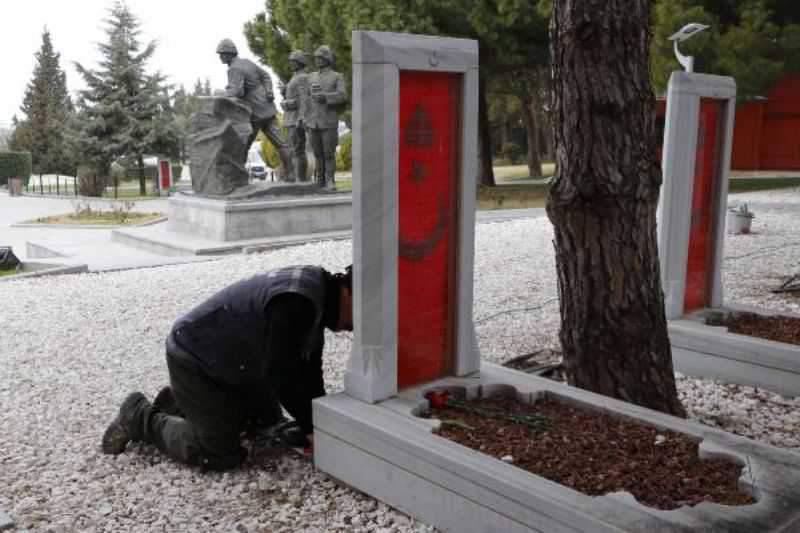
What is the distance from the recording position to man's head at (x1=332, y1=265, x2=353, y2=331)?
365cm

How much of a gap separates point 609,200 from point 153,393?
9.70 feet

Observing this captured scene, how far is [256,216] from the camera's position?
12.1 m

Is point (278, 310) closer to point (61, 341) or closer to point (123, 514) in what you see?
point (123, 514)

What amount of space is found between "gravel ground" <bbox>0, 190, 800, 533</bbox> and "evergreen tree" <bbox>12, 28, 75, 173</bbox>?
27038 mm

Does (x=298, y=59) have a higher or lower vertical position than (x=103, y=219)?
higher

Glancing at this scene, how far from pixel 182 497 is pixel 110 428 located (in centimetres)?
72

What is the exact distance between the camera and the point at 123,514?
3.37 metres

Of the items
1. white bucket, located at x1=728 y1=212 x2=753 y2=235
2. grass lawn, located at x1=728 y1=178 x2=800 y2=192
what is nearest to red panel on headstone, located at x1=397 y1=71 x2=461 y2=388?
white bucket, located at x1=728 y1=212 x2=753 y2=235

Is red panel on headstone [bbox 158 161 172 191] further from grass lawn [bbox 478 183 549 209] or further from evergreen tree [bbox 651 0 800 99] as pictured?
evergreen tree [bbox 651 0 800 99]

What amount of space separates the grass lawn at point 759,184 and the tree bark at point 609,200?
1799cm

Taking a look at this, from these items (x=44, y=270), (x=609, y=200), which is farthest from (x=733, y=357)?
(x=44, y=270)

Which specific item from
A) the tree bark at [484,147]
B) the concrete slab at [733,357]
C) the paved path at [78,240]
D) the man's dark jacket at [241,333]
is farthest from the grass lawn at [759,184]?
the man's dark jacket at [241,333]

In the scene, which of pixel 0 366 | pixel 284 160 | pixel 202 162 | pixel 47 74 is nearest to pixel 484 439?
pixel 0 366

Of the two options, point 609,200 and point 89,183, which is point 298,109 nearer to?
point 609,200
